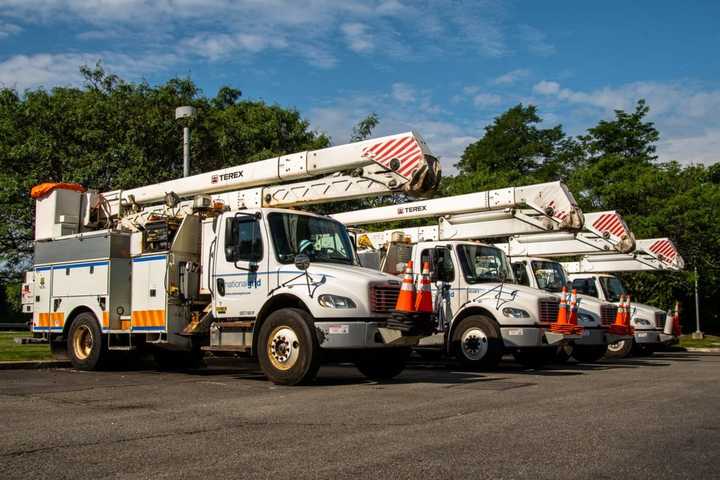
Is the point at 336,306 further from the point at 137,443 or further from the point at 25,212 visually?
the point at 25,212

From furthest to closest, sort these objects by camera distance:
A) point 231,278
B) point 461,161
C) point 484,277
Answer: point 461,161
point 484,277
point 231,278

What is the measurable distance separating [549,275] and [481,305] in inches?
169

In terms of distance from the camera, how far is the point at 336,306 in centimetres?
1068

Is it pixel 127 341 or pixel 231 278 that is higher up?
pixel 231 278

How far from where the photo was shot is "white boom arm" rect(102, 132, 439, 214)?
39.8ft

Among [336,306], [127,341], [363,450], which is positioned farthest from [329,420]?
[127,341]

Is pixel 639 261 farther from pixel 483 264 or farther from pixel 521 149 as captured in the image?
pixel 521 149

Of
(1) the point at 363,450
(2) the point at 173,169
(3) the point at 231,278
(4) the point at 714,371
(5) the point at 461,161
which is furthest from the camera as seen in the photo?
(5) the point at 461,161

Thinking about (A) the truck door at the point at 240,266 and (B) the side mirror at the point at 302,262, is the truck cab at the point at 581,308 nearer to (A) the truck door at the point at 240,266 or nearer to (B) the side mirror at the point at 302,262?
(A) the truck door at the point at 240,266

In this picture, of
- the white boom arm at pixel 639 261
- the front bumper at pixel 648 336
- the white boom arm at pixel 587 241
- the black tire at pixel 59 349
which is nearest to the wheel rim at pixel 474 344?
the white boom arm at pixel 587 241

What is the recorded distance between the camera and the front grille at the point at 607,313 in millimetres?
18172

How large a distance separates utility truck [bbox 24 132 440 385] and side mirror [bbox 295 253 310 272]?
2 centimetres

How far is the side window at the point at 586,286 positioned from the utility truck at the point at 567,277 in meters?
0.21

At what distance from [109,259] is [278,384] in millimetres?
4606
